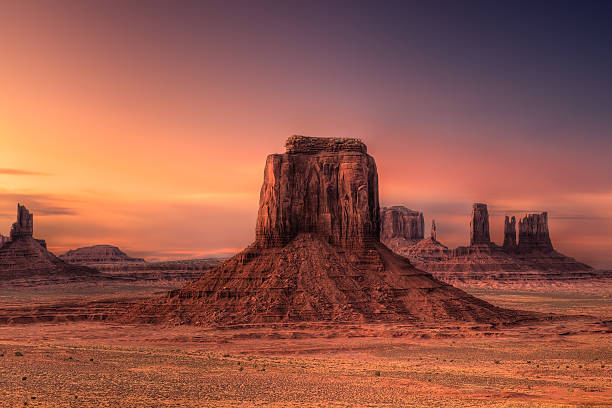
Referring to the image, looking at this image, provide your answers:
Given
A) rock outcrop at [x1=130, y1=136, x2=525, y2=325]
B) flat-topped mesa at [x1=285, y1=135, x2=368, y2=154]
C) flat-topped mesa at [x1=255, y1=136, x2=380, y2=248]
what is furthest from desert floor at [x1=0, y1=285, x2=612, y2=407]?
flat-topped mesa at [x1=285, y1=135, x2=368, y2=154]

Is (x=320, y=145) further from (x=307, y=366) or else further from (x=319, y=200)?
(x=307, y=366)

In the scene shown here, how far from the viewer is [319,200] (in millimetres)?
75938

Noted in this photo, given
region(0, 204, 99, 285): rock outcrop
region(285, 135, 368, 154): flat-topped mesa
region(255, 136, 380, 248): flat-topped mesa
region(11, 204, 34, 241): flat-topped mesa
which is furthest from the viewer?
region(11, 204, 34, 241): flat-topped mesa

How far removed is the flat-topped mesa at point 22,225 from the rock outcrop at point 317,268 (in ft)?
366

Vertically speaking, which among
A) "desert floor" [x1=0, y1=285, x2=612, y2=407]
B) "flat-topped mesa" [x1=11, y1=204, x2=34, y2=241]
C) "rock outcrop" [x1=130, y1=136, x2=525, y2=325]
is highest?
"flat-topped mesa" [x1=11, y1=204, x2=34, y2=241]

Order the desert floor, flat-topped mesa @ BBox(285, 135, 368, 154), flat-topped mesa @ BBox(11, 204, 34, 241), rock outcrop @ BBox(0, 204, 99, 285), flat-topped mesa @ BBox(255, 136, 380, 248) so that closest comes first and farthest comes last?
the desert floor, flat-topped mesa @ BBox(255, 136, 380, 248), flat-topped mesa @ BBox(285, 135, 368, 154), rock outcrop @ BBox(0, 204, 99, 285), flat-topped mesa @ BBox(11, 204, 34, 241)

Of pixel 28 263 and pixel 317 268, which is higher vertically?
pixel 28 263

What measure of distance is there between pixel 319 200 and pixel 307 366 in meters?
33.2

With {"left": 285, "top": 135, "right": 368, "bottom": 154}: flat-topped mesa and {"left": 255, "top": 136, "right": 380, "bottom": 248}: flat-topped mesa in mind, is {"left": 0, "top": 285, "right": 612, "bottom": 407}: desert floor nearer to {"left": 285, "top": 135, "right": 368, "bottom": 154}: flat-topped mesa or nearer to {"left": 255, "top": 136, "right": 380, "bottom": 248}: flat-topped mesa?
{"left": 255, "top": 136, "right": 380, "bottom": 248}: flat-topped mesa

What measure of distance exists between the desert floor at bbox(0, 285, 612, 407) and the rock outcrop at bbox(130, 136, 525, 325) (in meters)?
3.61

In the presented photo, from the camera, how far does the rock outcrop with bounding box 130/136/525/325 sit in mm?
67250

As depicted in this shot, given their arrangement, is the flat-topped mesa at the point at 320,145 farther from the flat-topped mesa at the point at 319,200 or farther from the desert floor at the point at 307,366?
the desert floor at the point at 307,366

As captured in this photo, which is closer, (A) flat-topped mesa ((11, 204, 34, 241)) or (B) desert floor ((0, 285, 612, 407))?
(B) desert floor ((0, 285, 612, 407))

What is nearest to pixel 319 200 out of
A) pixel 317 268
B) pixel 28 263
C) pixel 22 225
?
pixel 317 268
